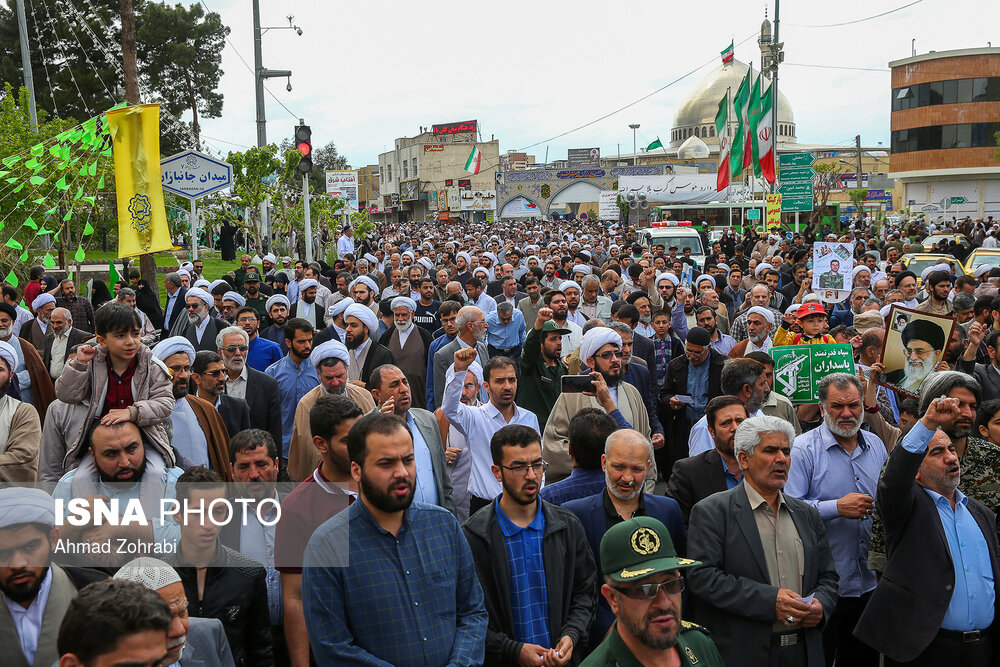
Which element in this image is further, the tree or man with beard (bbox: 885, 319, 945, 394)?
the tree

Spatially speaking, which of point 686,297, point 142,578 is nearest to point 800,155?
point 686,297

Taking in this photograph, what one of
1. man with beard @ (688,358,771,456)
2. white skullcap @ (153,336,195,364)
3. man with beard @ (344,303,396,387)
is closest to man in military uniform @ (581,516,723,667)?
man with beard @ (688,358,771,456)

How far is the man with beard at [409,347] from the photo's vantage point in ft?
29.7

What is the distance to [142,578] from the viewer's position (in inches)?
130

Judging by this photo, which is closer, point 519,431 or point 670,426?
point 519,431

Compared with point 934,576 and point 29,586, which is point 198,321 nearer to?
point 29,586

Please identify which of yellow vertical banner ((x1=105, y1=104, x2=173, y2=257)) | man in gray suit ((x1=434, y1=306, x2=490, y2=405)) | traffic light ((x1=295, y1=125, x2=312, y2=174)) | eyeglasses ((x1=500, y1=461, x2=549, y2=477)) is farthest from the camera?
traffic light ((x1=295, y1=125, x2=312, y2=174))

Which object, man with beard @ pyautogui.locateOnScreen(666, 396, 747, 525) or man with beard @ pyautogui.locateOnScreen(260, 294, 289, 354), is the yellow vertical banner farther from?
man with beard @ pyautogui.locateOnScreen(666, 396, 747, 525)

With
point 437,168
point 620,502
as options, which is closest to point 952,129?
point 620,502

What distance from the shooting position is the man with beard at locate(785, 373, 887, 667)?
4.86m

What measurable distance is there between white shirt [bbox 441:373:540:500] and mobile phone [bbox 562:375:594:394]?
0.34 m

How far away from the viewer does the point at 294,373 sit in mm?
7500

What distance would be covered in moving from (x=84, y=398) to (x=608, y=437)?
3024mm

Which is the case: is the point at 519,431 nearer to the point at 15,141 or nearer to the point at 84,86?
the point at 15,141
